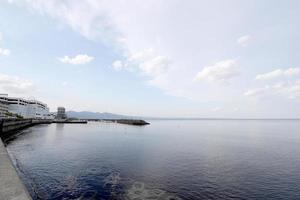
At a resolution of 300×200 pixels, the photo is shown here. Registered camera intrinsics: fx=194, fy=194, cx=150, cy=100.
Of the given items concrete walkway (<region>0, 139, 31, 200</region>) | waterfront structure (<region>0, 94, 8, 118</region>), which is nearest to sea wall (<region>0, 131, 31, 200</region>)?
concrete walkway (<region>0, 139, 31, 200</region>)

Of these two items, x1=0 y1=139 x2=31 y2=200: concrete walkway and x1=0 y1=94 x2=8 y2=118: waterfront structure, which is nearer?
x1=0 y1=139 x2=31 y2=200: concrete walkway

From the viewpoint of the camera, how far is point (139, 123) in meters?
185

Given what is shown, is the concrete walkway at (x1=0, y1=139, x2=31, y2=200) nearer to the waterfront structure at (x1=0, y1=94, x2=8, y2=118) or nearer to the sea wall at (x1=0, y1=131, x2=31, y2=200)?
the sea wall at (x1=0, y1=131, x2=31, y2=200)

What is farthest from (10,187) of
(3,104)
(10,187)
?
(3,104)

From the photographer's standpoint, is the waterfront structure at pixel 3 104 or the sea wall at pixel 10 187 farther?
the waterfront structure at pixel 3 104

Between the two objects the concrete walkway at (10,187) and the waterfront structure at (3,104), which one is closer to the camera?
the concrete walkway at (10,187)

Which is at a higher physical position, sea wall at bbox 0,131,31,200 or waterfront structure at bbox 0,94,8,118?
waterfront structure at bbox 0,94,8,118

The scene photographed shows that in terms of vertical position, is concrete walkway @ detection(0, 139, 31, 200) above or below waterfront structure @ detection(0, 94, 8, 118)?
below

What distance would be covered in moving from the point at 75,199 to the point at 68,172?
33.2 ft

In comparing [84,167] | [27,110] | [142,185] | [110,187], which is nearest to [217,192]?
[142,185]

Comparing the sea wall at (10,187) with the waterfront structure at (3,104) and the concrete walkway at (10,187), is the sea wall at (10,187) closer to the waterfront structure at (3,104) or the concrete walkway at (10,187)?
the concrete walkway at (10,187)

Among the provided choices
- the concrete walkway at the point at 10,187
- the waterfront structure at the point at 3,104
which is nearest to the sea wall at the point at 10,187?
the concrete walkway at the point at 10,187

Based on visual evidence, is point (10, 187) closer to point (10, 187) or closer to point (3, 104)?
point (10, 187)

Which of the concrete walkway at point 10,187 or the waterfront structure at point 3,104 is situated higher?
the waterfront structure at point 3,104
